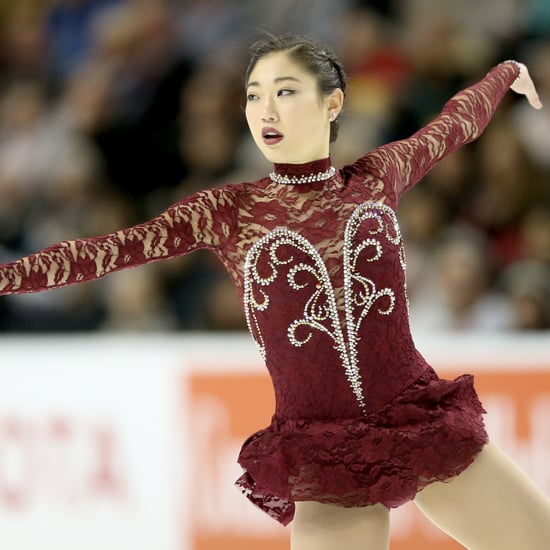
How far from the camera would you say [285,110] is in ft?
9.23

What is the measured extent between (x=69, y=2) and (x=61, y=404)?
3.14 meters

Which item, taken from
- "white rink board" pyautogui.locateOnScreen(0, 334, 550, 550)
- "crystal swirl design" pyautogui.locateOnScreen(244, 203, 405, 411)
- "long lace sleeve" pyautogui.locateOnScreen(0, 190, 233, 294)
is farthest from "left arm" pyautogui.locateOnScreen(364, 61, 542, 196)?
"white rink board" pyautogui.locateOnScreen(0, 334, 550, 550)

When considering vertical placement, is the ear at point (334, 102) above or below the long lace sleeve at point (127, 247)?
above

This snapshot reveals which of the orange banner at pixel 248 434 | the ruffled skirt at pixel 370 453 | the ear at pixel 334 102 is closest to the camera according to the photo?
the ruffled skirt at pixel 370 453

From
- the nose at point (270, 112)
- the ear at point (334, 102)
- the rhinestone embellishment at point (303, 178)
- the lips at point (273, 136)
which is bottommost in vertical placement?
the rhinestone embellishment at point (303, 178)

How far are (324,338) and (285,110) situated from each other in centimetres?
55

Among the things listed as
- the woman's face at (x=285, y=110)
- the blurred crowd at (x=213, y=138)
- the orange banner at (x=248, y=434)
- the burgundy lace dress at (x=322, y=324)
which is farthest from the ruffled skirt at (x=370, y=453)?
the blurred crowd at (x=213, y=138)

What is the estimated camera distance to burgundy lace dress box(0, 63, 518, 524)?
270cm

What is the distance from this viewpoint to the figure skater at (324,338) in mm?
2703

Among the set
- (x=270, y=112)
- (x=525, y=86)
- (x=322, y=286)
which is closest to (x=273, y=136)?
(x=270, y=112)

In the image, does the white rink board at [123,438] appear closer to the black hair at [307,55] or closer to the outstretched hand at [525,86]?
the outstretched hand at [525,86]

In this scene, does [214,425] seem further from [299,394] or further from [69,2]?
[69,2]

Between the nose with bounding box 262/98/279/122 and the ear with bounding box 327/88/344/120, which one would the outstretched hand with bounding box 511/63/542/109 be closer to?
the ear with bounding box 327/88/344/120

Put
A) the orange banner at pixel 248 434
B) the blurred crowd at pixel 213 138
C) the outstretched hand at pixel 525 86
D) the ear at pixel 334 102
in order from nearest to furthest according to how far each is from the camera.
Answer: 1. the ear at pixel 334 102
2. the outstretched hand at pixel 525 86
3. the orange banner at pixel 248 434
4. the blurred crowd at pixel 213 138
